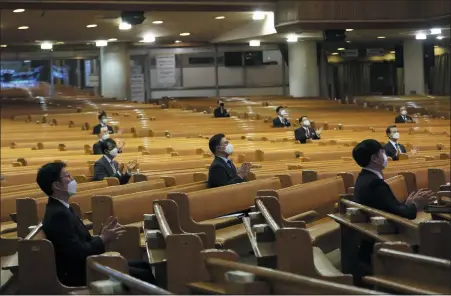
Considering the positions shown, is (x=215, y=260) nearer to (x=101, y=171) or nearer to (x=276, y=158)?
(x=101, y=171)

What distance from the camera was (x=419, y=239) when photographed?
12.9 ft

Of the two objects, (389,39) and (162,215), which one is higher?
(389,39)

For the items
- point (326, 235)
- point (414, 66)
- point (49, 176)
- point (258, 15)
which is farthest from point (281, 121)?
point (49, 176)

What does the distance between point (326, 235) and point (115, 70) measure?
1404cm

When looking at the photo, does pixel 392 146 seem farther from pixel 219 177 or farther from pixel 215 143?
pixel 219 177

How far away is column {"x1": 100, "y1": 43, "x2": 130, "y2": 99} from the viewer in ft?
61.0

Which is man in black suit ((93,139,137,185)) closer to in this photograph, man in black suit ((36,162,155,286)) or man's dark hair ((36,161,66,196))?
man's dark hair ((36,161,66,196))

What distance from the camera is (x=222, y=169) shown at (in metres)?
6.11

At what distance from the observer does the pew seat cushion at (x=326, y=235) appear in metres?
5.11

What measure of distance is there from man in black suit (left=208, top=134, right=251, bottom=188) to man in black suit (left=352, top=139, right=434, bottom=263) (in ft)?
4.36

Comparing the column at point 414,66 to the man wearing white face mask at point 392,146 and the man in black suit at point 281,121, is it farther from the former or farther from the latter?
the man wearing white face mask at point 392,146

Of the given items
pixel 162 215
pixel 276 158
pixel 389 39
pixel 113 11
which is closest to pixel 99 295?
pixel 162 215

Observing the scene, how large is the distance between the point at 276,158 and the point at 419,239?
493 cm

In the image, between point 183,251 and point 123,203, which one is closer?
point 183,251
